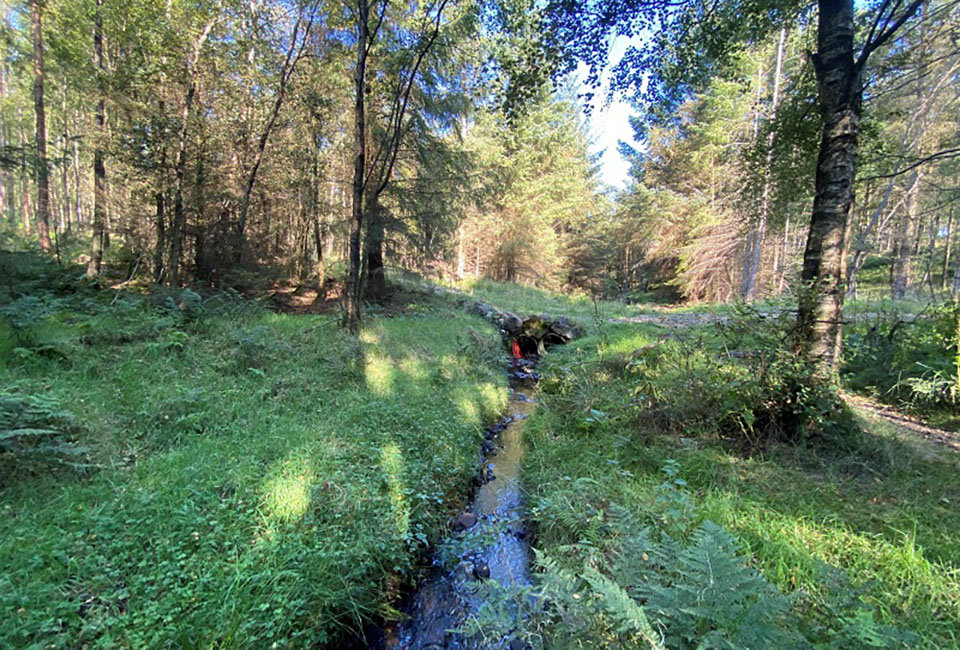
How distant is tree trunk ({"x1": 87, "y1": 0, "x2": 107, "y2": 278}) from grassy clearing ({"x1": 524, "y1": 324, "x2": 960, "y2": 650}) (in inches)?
471

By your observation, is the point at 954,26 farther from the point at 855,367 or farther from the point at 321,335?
the point at 321,335

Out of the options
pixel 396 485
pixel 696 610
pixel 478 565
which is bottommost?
pixel 478 565

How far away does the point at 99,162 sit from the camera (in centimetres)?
929

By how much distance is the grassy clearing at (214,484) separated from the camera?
2141mm

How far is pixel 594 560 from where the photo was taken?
250 centimetres

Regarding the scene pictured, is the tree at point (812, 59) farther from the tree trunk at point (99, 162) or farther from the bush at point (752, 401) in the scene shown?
the tree trunk at point (99, 162)

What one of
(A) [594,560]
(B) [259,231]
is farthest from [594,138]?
(A) [594,560]

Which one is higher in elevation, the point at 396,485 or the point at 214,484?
the point at 214,484

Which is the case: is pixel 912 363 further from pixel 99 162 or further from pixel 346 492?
pixel 99 162

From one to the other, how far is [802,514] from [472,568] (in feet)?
8.84

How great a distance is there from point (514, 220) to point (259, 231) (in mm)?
12553

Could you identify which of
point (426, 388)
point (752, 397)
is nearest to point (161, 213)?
point (426, 388)

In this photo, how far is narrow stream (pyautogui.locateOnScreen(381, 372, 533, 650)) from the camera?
281 centimetres

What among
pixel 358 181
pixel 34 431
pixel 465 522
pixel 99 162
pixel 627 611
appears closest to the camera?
pixel 627 611
